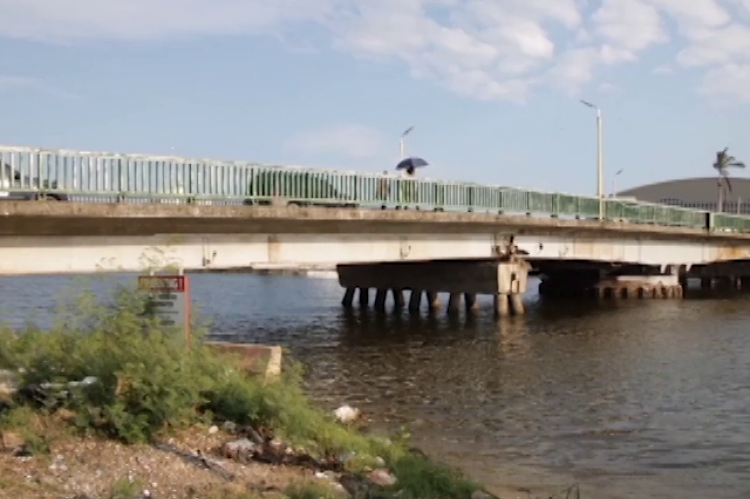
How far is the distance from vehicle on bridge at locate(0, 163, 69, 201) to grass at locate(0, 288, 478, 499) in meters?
8.34

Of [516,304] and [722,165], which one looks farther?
[722,165]

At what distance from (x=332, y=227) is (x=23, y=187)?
10.4m

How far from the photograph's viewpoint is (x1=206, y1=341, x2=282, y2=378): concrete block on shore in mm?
12391

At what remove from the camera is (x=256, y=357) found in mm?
13820

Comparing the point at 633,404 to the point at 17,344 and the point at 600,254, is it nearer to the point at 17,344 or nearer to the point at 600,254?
the point at 17,344

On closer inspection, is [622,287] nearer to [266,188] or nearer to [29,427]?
[266,188]

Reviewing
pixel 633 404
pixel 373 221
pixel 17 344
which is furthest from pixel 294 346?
pixel 17 344

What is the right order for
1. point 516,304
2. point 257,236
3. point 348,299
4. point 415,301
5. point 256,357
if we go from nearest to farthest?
point 256,357 < point 257,236 < point 516,304 < point 415,301 < point 348,299

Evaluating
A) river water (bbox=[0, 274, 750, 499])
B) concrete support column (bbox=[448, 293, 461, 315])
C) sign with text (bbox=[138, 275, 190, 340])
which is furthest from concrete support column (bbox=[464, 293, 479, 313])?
sign with text (bbox=[138, 275, 190, 340])

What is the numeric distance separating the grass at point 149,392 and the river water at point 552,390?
3.00 feet

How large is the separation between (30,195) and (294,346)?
10171 millimetres

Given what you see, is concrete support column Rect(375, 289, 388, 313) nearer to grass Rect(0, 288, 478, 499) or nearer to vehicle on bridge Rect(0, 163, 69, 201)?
vehicle on bridge Rect(0, 163, 69, 201)

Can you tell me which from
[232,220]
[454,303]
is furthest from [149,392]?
[454,303]

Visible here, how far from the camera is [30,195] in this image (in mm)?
18844
